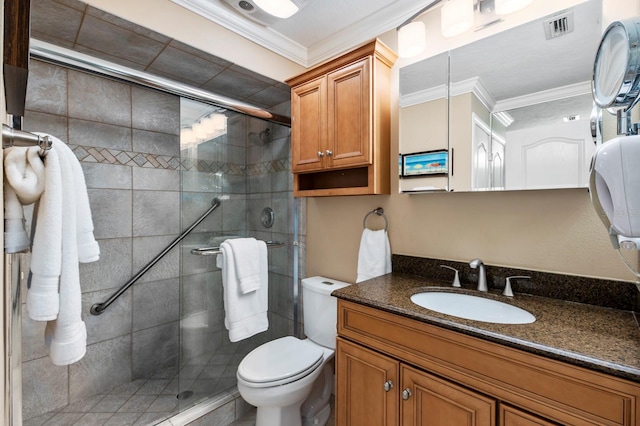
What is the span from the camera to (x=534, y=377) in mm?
884

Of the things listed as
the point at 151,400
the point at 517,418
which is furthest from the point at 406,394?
the point at 151,400

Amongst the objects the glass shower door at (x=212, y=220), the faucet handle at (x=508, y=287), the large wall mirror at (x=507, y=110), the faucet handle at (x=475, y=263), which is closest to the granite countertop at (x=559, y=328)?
the faucet handle at (x=508, y=287)

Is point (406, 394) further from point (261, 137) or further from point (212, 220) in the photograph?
point (261, 137)

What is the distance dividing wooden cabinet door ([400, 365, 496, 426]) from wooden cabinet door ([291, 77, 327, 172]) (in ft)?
4.09

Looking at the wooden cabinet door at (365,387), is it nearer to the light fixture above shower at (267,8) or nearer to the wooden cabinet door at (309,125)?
the wooden cabinet door at (309,125)

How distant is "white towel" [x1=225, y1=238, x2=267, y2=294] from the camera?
1.77 metres

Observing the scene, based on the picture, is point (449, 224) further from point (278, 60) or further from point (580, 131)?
point (278, 60)

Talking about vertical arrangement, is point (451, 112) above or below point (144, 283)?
above

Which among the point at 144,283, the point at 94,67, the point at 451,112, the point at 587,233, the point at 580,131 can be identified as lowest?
the point at 144,283

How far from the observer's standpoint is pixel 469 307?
4.57 feet

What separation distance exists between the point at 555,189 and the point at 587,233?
8.5 inches

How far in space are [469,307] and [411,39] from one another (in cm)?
144

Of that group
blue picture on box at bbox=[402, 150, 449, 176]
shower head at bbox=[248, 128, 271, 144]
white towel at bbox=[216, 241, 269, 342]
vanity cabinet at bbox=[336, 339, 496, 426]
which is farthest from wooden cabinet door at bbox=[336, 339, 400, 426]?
shower head at bbox=[248, 128, 271, 144]

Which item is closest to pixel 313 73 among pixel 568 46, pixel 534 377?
pixel 568 46
